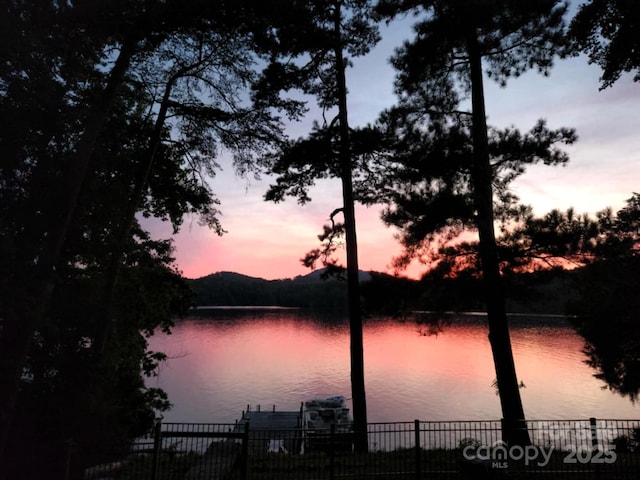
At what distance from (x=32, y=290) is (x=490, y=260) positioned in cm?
1017

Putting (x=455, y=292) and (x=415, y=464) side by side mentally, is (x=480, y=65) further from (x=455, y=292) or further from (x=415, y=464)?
(x=415, y=464)

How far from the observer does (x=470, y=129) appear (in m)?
12.4

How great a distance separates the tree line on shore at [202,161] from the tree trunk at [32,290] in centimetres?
3

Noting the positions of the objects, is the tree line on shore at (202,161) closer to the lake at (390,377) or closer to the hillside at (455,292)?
the hillside at (455,292)

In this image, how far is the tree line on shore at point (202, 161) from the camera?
784 cm

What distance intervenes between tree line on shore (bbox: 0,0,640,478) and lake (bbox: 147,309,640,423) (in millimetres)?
3597

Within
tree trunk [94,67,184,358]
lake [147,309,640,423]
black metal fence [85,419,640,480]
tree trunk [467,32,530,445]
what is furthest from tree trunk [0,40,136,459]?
lake [147,309,640,423]

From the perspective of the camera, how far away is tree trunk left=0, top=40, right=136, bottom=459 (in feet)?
24.1

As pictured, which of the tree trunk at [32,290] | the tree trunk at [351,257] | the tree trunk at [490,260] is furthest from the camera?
the tree trunk at [351,257]

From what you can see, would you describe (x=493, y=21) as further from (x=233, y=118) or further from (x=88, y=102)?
(x=88, y=102)

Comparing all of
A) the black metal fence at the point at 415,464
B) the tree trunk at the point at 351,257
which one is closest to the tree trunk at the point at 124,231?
the black metal fence at the point at 415,464

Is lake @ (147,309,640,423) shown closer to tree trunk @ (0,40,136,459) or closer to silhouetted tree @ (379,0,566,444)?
silhouetted tree @ (379,0,566,444)

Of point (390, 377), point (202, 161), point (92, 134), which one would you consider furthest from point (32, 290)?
point (390, 377)

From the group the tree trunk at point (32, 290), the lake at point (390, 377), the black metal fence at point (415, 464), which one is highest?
the tree trunk at point (32, 290)
